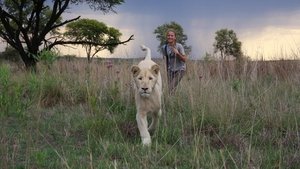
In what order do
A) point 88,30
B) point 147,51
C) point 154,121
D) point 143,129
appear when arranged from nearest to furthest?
point 143,129 < point 154,121 < point 147,51 < point 88,30

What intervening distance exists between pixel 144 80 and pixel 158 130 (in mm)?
645

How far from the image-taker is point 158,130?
6.13 meters

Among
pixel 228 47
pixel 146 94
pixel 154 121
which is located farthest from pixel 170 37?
pixel 228 47

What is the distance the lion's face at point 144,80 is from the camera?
5918mm

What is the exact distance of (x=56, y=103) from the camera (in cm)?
897

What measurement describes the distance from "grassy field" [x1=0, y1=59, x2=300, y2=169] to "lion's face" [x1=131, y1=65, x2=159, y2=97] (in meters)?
0.48

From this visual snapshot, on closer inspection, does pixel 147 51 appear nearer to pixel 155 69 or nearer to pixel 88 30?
pixel 155 69

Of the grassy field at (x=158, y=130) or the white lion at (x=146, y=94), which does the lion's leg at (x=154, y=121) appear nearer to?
the white lion at (x=146, y=94)

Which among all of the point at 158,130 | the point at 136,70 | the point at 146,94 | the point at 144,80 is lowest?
the point at 158,130

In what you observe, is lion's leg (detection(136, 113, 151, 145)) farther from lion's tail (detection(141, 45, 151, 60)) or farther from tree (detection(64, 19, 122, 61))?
tree (detection(64, 19, 122, 61))

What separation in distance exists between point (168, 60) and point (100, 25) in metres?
30.5

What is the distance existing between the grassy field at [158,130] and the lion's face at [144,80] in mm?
484

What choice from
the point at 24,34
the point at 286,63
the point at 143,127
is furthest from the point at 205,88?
the point at 24,34

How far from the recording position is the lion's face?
5918 millimetres
